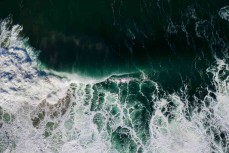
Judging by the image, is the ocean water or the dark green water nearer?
the ocean water

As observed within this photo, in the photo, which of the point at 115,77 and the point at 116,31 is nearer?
the point at 115,77

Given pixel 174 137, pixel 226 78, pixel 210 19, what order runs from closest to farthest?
pixel 174 137, pixel 226 78, pixel 210 19

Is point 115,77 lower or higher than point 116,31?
lower

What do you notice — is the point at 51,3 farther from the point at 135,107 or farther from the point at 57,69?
the point at 135,107

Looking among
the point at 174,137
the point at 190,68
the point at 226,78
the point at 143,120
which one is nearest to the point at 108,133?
the point at 143,120
